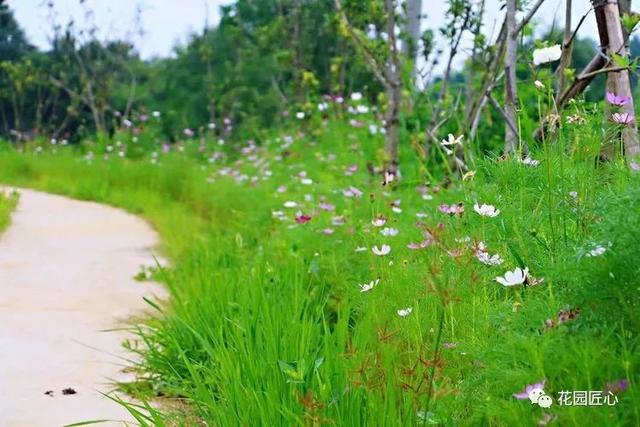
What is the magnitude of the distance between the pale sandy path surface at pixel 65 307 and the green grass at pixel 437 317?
9.1 inches

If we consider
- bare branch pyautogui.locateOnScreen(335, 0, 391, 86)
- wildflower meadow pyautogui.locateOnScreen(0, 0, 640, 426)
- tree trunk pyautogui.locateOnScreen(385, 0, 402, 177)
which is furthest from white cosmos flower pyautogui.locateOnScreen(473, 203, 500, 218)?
tree trunk pyautogui.locateOnScreen(385, 0, 402, 177)

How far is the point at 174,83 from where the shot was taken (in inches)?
752

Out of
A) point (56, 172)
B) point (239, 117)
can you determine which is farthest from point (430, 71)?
point (239, 117)

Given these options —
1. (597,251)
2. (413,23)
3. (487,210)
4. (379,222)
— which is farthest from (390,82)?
(597,251)

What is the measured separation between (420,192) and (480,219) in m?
2.78

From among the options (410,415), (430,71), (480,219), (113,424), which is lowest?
(113,424)

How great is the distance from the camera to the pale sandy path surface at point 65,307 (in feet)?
10.6

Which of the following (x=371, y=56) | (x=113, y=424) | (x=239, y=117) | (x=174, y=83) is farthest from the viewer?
(x=174, y=83)

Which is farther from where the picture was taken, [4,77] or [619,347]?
[4,77]

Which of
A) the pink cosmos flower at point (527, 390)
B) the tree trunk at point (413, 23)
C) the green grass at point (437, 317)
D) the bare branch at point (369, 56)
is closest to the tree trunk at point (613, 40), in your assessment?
the green grass at point (437, 317)

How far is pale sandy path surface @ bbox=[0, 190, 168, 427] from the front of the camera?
324 cm

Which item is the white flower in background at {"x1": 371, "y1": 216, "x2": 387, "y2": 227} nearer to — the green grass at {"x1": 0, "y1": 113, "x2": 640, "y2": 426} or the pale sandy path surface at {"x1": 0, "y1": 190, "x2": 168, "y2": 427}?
the green grass at {"x1": 0, "y1": 113, "x2": 640, "y2": 426}

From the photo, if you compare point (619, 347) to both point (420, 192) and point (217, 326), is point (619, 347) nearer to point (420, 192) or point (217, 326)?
point (217, 326)

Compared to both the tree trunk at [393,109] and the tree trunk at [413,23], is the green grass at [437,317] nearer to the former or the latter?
the tree trunk at [393,109]
